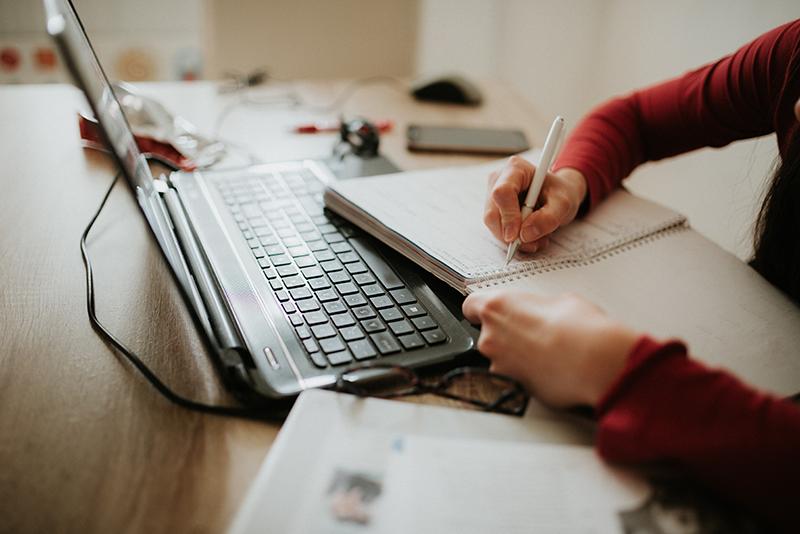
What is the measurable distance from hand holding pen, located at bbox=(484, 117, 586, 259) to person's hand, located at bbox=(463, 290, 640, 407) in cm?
16

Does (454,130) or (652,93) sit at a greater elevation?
(652,93)

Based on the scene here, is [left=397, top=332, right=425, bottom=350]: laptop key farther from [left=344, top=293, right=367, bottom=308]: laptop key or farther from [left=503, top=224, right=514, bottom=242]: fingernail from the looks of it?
[left=503, top=224, right=514, bottom=242]: fingernail

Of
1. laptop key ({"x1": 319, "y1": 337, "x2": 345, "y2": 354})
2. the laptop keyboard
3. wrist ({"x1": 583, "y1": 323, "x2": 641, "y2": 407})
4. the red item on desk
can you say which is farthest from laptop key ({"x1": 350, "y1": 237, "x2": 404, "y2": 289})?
the red item on desk

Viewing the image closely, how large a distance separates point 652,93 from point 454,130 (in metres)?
0.35

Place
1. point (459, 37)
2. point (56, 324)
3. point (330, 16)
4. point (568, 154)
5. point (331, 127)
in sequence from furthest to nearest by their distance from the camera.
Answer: point (459, 37) < point (330, 16) < point (331, 127) < point (568, 154) < point (56, 324)

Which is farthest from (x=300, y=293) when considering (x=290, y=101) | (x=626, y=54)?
(x=626, y=54)

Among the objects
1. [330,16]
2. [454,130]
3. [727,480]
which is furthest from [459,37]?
[727,480]

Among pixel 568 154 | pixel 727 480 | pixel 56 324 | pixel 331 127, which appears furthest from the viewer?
pixel 331 127

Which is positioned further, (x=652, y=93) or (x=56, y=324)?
(x=652, y=93)

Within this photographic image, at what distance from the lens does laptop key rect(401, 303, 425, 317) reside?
593mm

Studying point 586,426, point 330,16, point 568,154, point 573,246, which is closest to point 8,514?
point 586,426

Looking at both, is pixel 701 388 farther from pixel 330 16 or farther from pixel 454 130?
pixel 330 16

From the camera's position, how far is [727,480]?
15.9 inches

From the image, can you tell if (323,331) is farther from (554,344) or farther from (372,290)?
(554,344)
